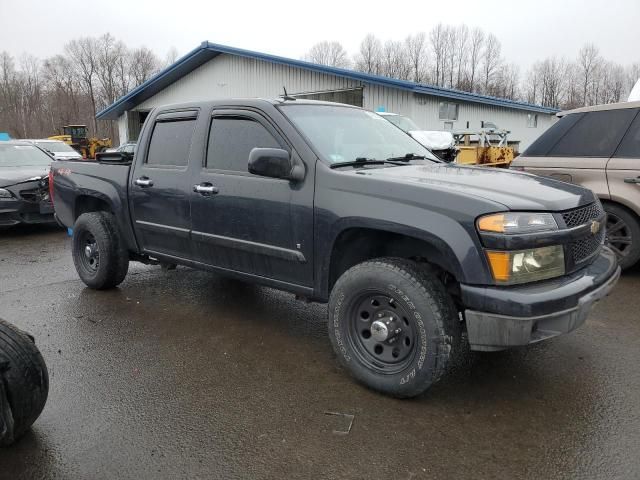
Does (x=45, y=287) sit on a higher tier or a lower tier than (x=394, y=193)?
lower

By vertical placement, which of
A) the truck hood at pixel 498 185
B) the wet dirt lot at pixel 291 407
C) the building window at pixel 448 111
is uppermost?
the building window at pixel 448 111

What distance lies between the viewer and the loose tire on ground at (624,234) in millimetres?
5316

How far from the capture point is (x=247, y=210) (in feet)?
12.0

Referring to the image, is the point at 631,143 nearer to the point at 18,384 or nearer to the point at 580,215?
the point at 580,215

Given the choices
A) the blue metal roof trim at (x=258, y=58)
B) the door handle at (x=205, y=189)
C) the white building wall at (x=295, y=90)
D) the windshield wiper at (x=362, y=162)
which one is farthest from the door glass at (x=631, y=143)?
the white building wall at (x=295, y=90)

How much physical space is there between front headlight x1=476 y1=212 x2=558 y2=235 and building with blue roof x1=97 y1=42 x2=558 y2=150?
15.3 metres

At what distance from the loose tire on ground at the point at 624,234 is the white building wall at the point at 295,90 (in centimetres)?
1463

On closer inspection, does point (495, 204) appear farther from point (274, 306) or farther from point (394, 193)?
point (274, 306)

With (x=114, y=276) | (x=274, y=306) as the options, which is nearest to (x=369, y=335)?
(x=274, y=306)

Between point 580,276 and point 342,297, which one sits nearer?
point 580,276

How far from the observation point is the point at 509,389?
3191mm

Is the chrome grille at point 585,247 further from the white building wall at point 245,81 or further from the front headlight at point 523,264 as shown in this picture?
the white building wall at point 245,81

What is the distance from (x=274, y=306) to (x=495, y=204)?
2685 millimetres

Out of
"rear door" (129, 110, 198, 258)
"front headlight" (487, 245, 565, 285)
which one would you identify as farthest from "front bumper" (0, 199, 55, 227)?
"front headlight" (487, 245, 565, 285)
